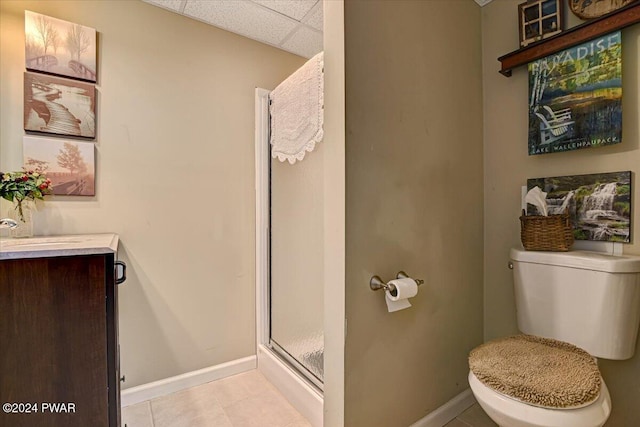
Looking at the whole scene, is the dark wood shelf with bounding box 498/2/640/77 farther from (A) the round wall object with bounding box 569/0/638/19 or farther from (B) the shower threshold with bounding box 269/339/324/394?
(B) the shower threshold with bounding box 269/339/324/394

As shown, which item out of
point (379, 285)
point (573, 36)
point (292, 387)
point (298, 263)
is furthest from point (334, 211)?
point (573, 36)

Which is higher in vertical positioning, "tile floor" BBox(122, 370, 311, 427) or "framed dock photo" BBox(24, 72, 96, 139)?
"framed dock photo" BBox(24, 72, 96, 139)

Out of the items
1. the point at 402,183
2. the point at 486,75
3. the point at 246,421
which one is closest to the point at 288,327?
the point at 246,421

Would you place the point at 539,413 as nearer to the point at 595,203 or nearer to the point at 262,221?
the point at 595,203

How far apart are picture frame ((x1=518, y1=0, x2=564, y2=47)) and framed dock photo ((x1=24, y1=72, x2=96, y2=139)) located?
2271 mm

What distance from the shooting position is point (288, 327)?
1.89m

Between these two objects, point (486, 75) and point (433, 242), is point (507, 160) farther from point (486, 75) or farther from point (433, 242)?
point (433, 242)

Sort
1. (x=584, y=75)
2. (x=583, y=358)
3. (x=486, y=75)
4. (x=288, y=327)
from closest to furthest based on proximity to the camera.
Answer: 1. (x=583, y=358)
2. (x=584, y=75)
3. (x=486, y=75)
4. (x=288, y=327)

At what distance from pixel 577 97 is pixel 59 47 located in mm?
2514

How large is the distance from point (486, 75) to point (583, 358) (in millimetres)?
1485

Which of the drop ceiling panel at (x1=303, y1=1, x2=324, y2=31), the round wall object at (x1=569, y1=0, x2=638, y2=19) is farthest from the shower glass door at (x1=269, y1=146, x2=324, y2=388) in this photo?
the round wall object at (x1=569, y1=0, x2=638, y2=19)

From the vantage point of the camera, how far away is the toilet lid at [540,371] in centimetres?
93

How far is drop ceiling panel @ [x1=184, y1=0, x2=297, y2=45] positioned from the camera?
176cm

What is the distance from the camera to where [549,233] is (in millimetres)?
1351
